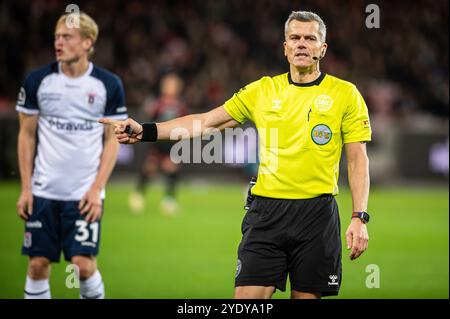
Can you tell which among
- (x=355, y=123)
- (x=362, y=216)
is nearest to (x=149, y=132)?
(x=355, y=123)

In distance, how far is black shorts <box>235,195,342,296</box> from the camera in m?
4.96

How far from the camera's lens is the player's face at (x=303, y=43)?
509cm

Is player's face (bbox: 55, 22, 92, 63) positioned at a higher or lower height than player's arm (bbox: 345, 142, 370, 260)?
higher

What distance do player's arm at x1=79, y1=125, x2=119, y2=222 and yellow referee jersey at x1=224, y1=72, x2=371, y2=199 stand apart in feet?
5.89

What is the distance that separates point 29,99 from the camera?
655 centimetres

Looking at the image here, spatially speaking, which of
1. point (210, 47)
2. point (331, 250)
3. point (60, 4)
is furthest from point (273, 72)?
point (331, 250)

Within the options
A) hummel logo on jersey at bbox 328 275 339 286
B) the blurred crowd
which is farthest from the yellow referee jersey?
the blurred crowd

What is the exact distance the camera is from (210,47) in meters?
23.5

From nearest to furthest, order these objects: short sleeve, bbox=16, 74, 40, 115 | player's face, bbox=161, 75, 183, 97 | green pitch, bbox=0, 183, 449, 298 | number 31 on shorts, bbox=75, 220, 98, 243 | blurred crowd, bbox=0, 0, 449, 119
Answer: number 31 on shorts, bbox=75, 220, 98, 243, short sleeve, bbox=16, 74, 40, 115, green pitch, bbox=0, 183, 449, 298, player's face, bbox=161, 75, 183, 97, blurred crowd, bbox=0, 0, 449, 119

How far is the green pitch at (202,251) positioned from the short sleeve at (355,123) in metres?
3.46

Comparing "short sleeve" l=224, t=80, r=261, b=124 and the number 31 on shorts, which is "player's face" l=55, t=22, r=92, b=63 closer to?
the number 31 on shorts

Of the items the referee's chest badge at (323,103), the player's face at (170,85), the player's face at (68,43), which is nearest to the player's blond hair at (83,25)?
the player's face at (68,43)

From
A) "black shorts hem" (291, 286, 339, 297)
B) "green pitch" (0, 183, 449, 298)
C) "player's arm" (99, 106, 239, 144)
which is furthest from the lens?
"green pitch" (0, 183, 449, 298)

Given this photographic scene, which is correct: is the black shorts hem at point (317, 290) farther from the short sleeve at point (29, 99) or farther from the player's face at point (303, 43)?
the short sleeve at point (29, 99)
